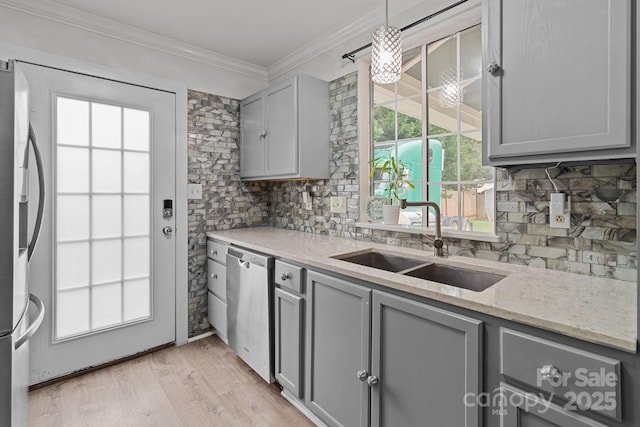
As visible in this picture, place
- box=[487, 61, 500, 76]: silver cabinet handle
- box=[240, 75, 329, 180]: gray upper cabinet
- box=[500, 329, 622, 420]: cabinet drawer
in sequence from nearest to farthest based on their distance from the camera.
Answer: box=[500, 329, 622, 420]: cabinet drawer < box=[487, 61, 500, 76]: silver cabinet handle < box=[240, 75, 329, 180]: gray upper cabinet

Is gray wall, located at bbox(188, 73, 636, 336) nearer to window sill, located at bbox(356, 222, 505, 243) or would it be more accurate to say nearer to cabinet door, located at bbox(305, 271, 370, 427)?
window sill, located at bbox(356, 222, 505, 243)

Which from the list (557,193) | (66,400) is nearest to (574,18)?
(557,193)

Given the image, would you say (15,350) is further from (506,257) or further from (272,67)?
(272,67)

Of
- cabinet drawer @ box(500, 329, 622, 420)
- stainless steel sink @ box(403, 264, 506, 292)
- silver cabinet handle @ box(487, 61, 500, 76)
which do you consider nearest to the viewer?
cabinet drawer @ box(500, 329, 622, 420)

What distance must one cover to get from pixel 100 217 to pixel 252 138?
4.28 feet

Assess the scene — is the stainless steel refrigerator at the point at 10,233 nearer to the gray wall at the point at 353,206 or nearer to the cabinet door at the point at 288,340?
the cabinet door at the point at 288,340

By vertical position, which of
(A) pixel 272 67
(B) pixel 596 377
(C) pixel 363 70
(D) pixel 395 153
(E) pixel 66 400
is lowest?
(E) pixel 66 400

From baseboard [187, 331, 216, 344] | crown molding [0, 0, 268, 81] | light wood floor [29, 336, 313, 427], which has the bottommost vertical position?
light wood floor [29, 336, 313, 427]

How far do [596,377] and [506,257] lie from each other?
2.73ft

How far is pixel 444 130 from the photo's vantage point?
1.96 metres

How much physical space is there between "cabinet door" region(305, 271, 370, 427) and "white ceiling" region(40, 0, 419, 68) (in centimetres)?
175

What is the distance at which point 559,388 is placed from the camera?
33.9 inches

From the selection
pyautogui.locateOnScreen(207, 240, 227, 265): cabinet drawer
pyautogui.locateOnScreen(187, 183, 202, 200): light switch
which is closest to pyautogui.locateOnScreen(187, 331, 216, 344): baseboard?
pyautogui.locateOnScreen(207, 240, 227, 265): cabinet drawer

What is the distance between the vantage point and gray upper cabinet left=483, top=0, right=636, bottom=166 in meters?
1.00
